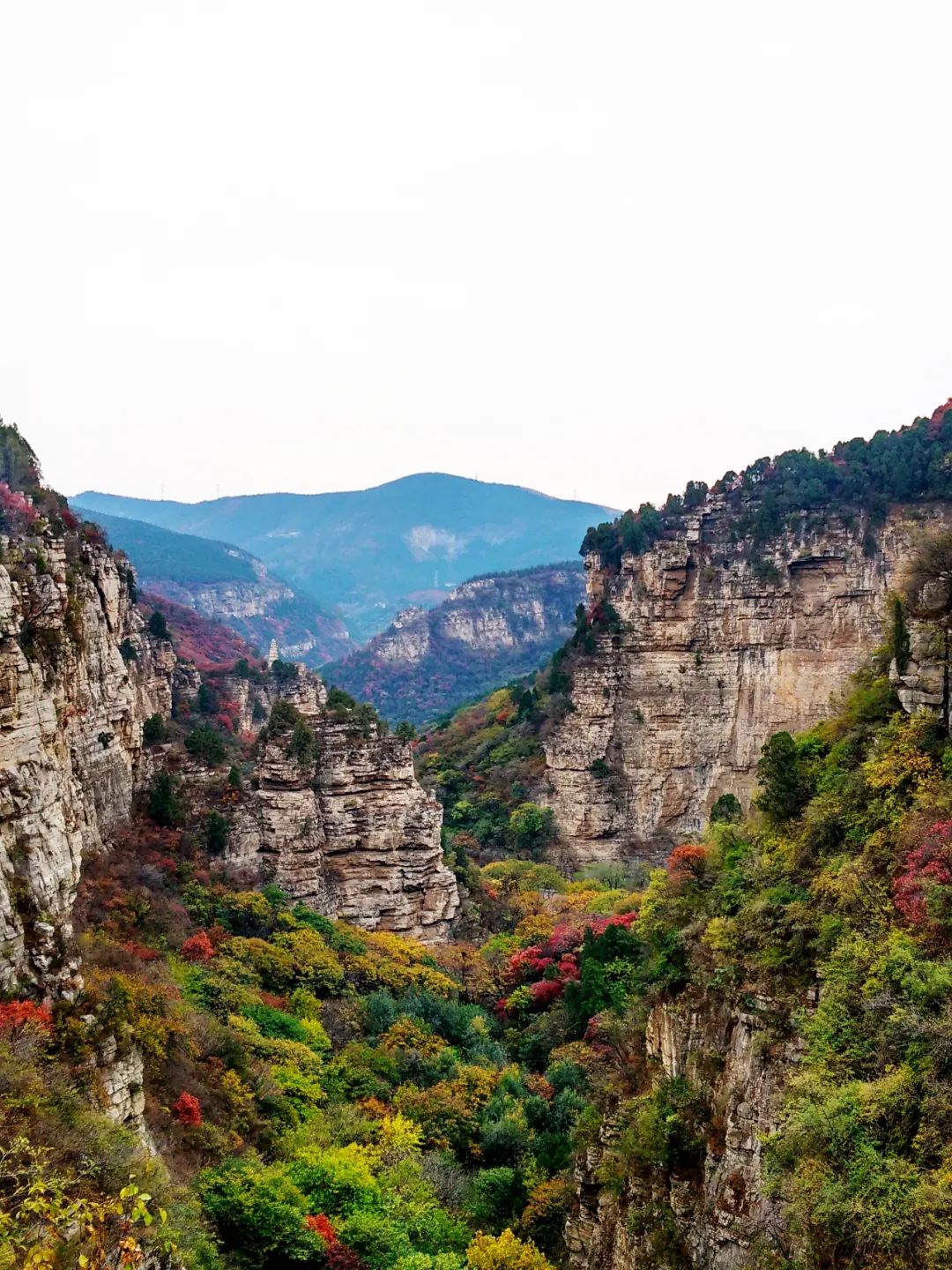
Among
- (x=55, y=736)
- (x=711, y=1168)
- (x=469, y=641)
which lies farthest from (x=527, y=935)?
(x=469, y=641)

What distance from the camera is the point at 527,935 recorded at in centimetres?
3597

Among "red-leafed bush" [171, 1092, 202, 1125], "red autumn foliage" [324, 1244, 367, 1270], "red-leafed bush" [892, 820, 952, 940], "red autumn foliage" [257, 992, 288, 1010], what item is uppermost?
"red-leafed bush" [892, 820, 952, 940]

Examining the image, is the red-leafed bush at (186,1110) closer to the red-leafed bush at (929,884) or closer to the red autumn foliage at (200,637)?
the red-leafed bush at (929,884)

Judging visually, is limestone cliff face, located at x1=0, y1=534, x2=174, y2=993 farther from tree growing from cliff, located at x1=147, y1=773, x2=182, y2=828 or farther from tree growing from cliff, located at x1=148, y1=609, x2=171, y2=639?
tree growing from cliff, located at x1=148, y1=609, x2=171, y2=639

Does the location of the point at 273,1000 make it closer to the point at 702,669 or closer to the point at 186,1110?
the point at 186,1110

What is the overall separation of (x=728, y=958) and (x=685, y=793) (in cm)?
4030

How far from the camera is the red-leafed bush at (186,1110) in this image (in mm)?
16650

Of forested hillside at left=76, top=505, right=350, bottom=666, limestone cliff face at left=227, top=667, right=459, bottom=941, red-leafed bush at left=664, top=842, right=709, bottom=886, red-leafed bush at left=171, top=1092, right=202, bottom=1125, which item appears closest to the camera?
red-leafed bush at left=171, top=1092, right=202, bottom=1125

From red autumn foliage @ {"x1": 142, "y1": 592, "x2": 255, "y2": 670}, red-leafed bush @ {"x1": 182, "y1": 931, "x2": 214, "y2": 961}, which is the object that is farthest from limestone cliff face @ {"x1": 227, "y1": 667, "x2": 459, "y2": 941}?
red autumn foliage @ {"x1": 142, "y1": 592, "x2": 255, "y2": 670}

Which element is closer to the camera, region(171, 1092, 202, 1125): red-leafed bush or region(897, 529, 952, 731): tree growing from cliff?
region(897, 529, 952, 731): tree growing from cliff

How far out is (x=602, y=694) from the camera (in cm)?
5369

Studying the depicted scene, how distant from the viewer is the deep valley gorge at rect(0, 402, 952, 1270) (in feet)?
35.1

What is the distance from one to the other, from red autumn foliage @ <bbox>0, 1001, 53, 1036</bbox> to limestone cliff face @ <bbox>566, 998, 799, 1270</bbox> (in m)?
9.62

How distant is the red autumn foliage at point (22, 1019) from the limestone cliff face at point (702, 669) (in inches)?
1643
